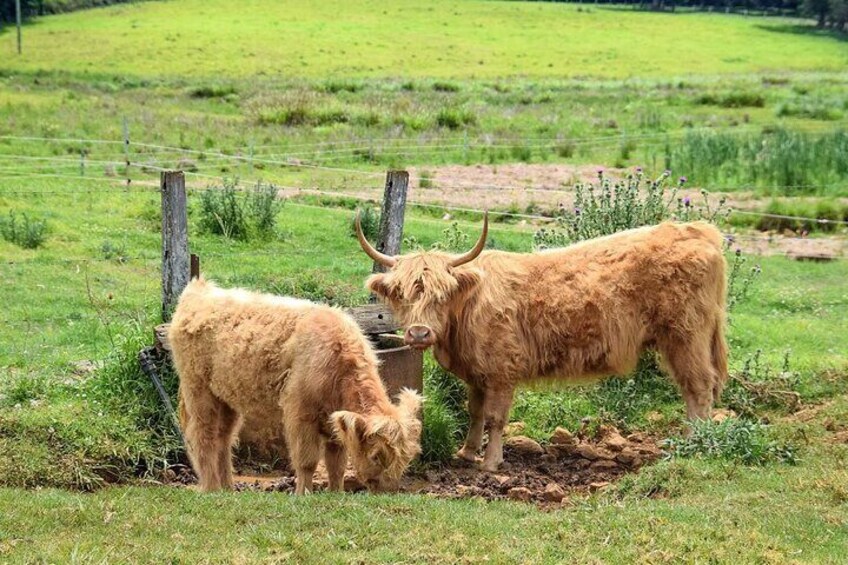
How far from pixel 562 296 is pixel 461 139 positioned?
2014cm

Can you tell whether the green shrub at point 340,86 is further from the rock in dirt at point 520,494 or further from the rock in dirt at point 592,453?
the rock in dirt at point 520,494

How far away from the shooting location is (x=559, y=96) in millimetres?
44594

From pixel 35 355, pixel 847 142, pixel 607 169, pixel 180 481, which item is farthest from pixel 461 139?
pixel 180 481

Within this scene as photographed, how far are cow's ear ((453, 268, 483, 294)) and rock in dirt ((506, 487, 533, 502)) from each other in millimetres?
1696

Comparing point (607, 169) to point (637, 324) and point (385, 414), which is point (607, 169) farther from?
point (385, 414)

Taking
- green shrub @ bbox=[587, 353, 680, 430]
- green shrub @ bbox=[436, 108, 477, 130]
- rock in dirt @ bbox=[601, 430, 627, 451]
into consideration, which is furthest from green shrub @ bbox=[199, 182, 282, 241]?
green shrub @ bbox=[436, 108, 477, 130]

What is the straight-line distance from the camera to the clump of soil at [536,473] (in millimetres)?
8297

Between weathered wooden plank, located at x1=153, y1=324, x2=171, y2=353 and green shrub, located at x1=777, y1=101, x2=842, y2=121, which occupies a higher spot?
weathered wooden plank, located at x1=153, y1=324, x2=171, y2=353

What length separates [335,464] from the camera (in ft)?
25.6

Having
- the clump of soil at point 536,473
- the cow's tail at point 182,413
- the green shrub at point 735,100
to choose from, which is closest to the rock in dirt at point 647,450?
the clump of soil at point 536,473

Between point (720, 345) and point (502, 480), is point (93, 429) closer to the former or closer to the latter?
point (502, 480)

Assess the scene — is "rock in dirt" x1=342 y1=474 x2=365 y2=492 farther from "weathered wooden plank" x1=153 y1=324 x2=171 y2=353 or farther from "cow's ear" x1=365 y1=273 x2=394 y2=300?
"weathered wooden plank" x1=153 y1=324 x2=171 y2=353

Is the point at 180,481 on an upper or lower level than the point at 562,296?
lower

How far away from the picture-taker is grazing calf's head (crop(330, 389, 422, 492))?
689 cm
